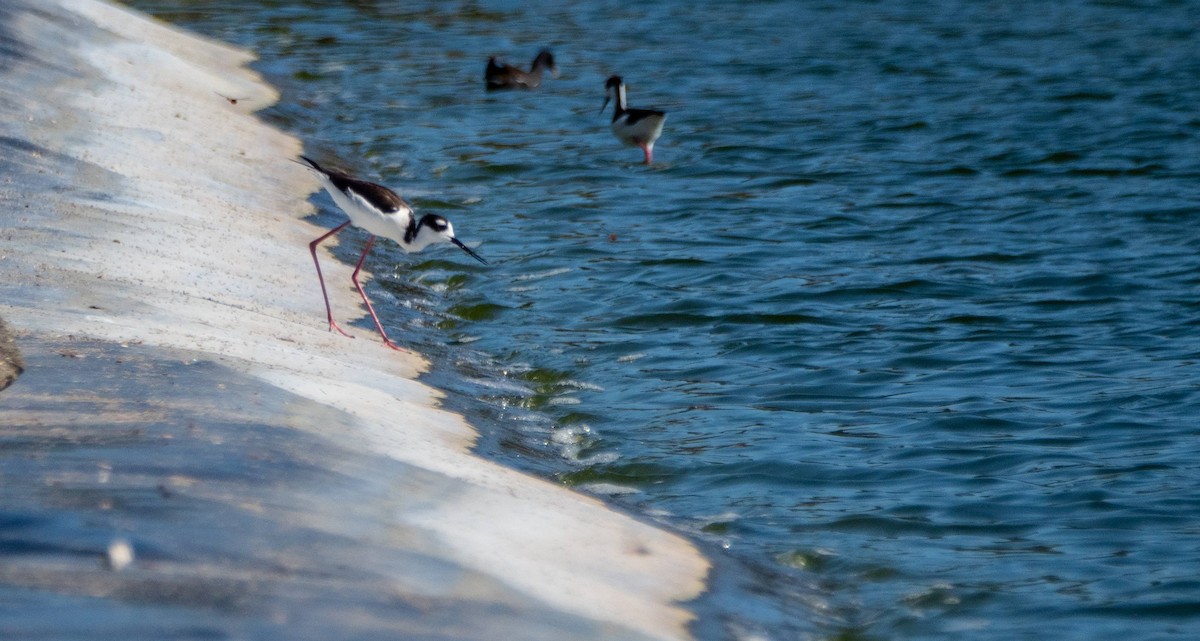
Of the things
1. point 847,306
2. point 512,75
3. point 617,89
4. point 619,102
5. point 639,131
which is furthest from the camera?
point 512,75

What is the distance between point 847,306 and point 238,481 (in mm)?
5601

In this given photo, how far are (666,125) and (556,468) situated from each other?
10565mm

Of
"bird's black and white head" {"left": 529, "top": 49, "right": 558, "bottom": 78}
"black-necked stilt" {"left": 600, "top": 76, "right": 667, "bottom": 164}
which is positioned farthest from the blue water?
"bird's black and white head" {"left": 529, "top": 49, "right": 558, "bottom": 78}

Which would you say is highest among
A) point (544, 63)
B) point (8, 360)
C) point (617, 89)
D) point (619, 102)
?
point (544, 63)

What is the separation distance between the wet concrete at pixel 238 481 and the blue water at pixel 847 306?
1.53ft

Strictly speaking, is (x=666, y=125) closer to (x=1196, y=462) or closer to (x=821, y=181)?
(x=821, y=181)

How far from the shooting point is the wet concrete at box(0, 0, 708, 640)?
14.4ft

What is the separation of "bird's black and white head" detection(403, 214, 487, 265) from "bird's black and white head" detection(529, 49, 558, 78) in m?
11.1

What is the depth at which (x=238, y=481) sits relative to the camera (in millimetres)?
5148

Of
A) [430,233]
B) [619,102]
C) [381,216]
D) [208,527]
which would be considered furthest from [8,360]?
[619,102]

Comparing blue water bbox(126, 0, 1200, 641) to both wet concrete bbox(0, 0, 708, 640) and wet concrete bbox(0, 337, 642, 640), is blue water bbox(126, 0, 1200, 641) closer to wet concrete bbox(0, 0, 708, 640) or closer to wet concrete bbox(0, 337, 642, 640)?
wet concrete bbox(0, 0, 708, 640)

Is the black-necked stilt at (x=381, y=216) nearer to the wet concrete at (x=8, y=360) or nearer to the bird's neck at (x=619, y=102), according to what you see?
the wet concrete at (x=8, y=360)

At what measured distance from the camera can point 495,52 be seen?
23000mm

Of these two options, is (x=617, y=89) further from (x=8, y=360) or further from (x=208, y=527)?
(x=208, y=527)
